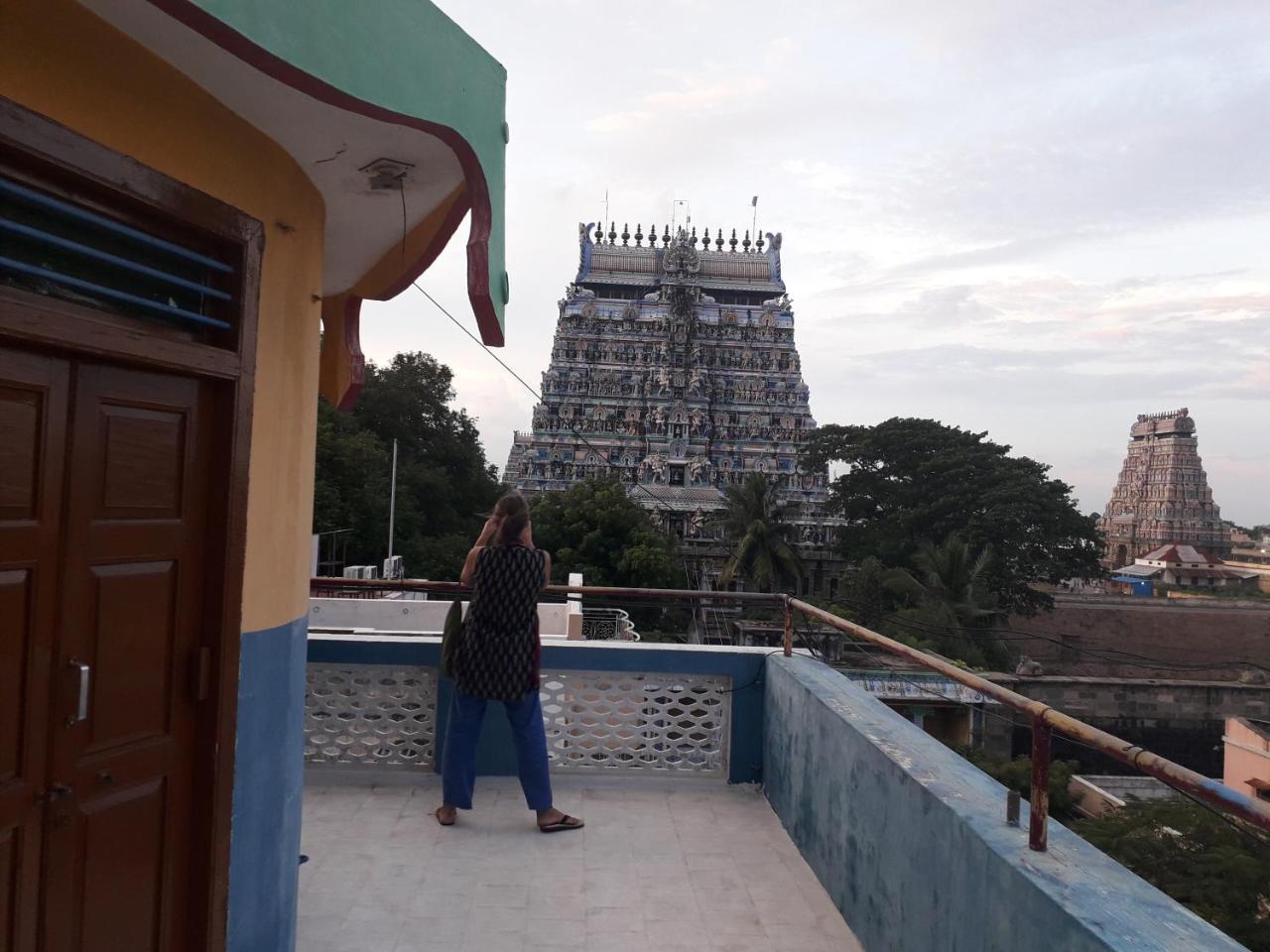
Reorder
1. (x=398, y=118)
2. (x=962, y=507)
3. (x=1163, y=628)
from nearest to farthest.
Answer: (x=398, y=118) < (x=962, y=507) < (x=1163, y=628)

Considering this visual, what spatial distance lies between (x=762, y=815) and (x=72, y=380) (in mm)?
3279

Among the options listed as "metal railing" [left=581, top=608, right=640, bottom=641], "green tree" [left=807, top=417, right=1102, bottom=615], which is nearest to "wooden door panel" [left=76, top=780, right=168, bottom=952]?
"metal railing" [left=581, top=608, right=640, bottom=641]

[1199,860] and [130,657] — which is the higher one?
[130,657]

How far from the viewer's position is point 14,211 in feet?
5.52

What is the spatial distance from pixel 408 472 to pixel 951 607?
16.0 meters

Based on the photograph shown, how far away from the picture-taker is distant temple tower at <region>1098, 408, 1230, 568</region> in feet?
186

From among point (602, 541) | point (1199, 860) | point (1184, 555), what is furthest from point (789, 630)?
point (1184, 555)

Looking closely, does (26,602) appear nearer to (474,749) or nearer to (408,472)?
(474,749)

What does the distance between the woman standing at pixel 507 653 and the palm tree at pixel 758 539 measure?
76.2ft

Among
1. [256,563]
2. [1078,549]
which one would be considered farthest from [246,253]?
[1078,549]

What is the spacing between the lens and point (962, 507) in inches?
1227

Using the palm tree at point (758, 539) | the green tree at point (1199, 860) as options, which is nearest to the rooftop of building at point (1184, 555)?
the palm tree at point (758, 539)

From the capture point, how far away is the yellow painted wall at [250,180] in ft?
5.53

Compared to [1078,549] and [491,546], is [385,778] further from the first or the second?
[1078,549]
